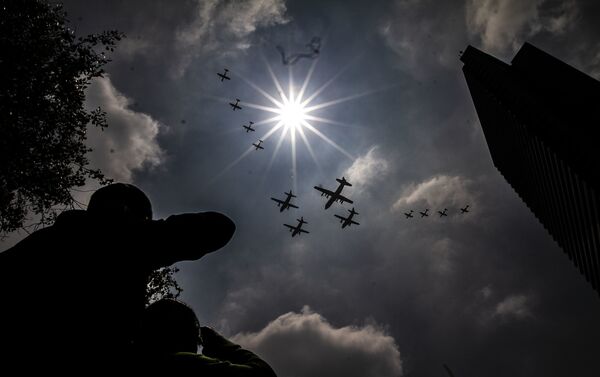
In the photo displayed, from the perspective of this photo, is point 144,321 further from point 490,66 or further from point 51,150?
point 490,66

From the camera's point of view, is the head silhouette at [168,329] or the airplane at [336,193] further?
the airplane at [336,193]

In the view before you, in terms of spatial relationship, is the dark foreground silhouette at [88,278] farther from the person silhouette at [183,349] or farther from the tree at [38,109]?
the tree at [38,109]

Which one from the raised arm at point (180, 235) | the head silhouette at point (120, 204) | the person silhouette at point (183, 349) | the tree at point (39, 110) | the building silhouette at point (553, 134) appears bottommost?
the person silhouette at point (183, 349)

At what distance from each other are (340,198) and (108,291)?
4948 centimetres

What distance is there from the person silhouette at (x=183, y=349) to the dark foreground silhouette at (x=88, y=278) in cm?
24

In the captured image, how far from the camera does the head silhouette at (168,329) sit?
2.27m

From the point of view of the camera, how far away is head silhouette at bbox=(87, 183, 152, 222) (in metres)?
2.11

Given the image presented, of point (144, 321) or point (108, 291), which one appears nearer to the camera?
point (108, 291)

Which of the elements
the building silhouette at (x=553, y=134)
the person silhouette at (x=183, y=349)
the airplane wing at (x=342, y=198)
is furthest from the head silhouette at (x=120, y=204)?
the airplane wing at (x=342, y=198)

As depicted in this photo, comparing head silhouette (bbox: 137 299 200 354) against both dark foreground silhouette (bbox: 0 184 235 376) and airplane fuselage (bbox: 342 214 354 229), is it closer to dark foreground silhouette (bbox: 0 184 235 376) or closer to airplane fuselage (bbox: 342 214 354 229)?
dark foreground silhouette (bbox: 0 184 235 376)

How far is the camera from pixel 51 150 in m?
12.4

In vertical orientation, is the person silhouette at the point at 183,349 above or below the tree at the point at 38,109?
below

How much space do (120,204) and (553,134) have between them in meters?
36.7

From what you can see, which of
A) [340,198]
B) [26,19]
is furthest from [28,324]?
[340,198]
